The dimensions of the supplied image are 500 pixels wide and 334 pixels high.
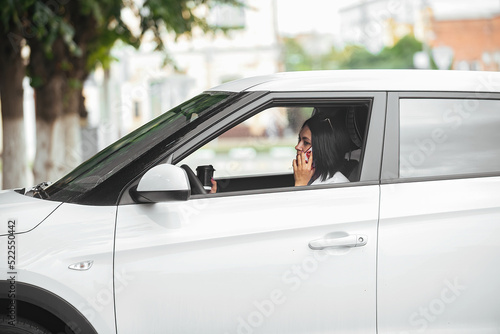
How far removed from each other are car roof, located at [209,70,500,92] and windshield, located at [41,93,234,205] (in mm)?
228

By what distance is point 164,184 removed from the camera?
318 centimetres

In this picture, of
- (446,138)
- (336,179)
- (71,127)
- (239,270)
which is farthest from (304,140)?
(71,127)

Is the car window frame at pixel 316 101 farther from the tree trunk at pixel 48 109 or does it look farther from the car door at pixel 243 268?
the tree trunk at pixel 48 109

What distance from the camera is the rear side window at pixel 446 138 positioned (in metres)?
3.54

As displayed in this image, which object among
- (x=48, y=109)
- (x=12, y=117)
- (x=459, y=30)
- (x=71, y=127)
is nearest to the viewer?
(x=12, y=117)

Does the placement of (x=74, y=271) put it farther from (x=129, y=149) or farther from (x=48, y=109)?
(x=48, y=109)

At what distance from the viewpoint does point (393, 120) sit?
3.55m

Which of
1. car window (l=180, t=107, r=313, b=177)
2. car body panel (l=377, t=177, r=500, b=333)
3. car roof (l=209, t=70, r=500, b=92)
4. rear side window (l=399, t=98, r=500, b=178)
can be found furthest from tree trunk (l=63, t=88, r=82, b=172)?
car body panel (l=377, t=177, r=500, b=333)

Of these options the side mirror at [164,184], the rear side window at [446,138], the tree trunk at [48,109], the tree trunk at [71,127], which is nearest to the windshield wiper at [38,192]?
the side mirror at [164,184]

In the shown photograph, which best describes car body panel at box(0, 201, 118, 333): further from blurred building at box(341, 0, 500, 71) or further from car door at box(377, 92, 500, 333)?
blurred building at box(341, 0, 500, 71)

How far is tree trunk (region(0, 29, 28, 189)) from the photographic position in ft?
35.3

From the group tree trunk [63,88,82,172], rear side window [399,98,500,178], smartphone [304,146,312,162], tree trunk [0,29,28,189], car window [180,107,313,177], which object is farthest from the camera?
car window [180,107,313,177]

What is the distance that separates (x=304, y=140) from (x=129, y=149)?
1008 millimetres

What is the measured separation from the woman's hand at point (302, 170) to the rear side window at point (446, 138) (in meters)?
0.58
